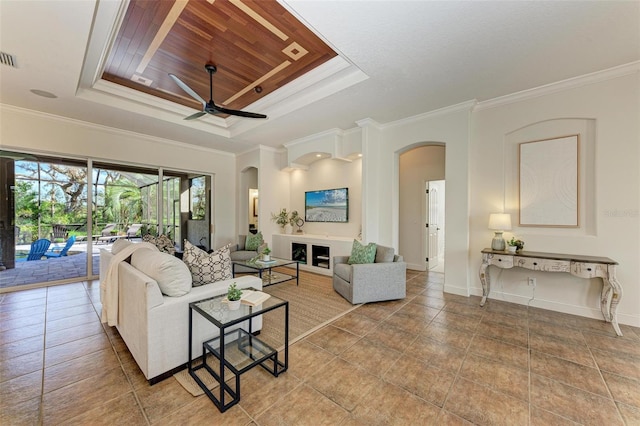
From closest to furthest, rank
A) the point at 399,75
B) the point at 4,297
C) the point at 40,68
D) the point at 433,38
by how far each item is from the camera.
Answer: the point at 433,38, the point at 40,68, the point at 399,75, the point at 4,297

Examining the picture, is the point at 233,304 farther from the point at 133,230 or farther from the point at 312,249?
the point at 133,230

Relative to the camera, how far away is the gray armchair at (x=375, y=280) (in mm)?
3701

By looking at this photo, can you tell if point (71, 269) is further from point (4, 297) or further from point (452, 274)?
point (452, 274)

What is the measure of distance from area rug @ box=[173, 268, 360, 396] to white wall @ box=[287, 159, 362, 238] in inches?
54.3

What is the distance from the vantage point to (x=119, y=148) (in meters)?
5.30

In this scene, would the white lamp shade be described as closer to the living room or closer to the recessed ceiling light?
the living room

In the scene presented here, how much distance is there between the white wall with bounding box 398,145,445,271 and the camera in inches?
227

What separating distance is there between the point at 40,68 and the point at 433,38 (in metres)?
4.46

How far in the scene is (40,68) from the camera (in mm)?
3031

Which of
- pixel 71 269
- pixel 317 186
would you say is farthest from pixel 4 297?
pixel 317 186

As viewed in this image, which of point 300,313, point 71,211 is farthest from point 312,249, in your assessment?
point 71,211

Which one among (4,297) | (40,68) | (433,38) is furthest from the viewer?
(4,297)

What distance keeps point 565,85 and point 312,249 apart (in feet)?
16.0

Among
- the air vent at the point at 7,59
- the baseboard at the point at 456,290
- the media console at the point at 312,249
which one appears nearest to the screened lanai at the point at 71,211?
the air vent at the point at 7,59
